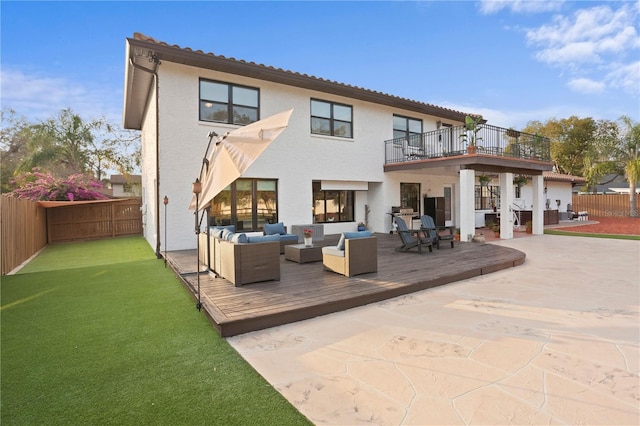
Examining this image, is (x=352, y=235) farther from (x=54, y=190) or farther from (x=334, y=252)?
(x=54, y=190)

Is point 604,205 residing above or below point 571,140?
below

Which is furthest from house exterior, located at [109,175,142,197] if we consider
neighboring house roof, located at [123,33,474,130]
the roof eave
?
the roof eave

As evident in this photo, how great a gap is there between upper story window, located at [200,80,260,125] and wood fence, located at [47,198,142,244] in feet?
27.9

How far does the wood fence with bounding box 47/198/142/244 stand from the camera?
47.7 ft

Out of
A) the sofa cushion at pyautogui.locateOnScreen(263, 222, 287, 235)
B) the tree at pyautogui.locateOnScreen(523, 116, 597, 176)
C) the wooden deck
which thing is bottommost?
the wooden deck

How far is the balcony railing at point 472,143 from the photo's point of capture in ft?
42.0

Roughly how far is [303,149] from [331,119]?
2.04m

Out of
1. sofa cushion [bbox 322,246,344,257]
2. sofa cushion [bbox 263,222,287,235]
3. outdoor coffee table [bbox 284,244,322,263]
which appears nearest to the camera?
sofa cushion [bbox 322,246,344,257]

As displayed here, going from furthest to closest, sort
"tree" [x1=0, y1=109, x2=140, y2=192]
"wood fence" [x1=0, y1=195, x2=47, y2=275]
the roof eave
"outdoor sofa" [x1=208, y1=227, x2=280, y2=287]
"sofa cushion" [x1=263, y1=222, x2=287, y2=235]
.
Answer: "tree" [x1=0, y1=109, x2=140, y2=192] → "sofa cushion" [x1=263, y1=222, x2=287, y2=235] → the roof eave → "wood fence" [x1=0, y1=195, x2=47, y2=275] → "outdoor sofa" [x1=208, y1=227, x2=280, y2=287]

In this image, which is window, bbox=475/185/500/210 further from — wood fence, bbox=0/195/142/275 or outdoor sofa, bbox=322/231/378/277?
wood fence, bbox=0/195/142/275

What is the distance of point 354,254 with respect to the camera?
6.40 metres

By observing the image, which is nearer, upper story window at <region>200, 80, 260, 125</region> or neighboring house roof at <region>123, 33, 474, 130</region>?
neighboring house roof at <region>123, 33, 474, 130</region>

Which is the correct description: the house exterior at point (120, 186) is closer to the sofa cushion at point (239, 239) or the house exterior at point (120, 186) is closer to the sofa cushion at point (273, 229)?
the sofa cushion at point (273, 229)

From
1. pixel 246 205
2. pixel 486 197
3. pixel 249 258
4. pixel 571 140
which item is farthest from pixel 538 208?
pixel 571 140
